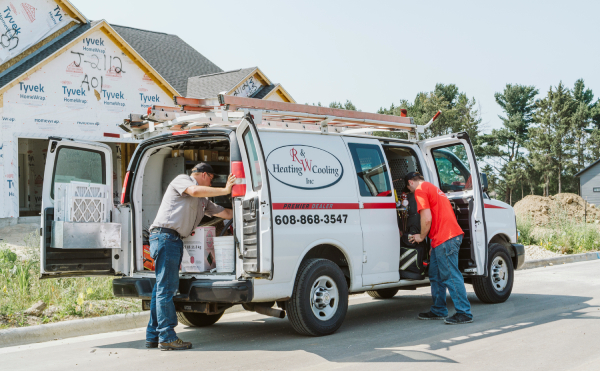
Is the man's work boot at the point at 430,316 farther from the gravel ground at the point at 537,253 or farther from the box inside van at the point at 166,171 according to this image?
the gravel ground at the point at 537,253

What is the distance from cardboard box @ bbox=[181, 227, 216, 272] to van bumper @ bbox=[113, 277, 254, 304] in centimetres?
33

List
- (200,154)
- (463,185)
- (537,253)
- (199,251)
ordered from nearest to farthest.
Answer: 1. (199,251)
2. (200,154)
3. (463,185)
4. (537,253)

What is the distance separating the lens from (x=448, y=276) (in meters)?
7.61

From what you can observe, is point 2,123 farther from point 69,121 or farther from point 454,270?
point 454,270

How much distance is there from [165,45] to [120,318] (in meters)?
23.5

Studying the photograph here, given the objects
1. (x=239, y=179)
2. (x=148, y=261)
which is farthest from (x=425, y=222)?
(x=148, y=261)

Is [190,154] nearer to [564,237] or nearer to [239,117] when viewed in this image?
[239,117]

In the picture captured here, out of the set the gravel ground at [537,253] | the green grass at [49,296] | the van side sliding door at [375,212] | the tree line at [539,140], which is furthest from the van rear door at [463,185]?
the tree line at [539,140]

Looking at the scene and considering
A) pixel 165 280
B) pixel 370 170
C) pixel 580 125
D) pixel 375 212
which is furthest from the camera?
pixel 580 125

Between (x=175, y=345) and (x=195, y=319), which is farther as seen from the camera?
(x=195, y=319)

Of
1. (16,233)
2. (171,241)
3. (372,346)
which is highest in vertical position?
(16,233)

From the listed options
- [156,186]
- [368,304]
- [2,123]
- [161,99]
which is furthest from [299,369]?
[161,99]

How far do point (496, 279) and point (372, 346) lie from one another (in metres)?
3.45

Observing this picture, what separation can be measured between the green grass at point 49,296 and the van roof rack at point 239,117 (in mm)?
2398
